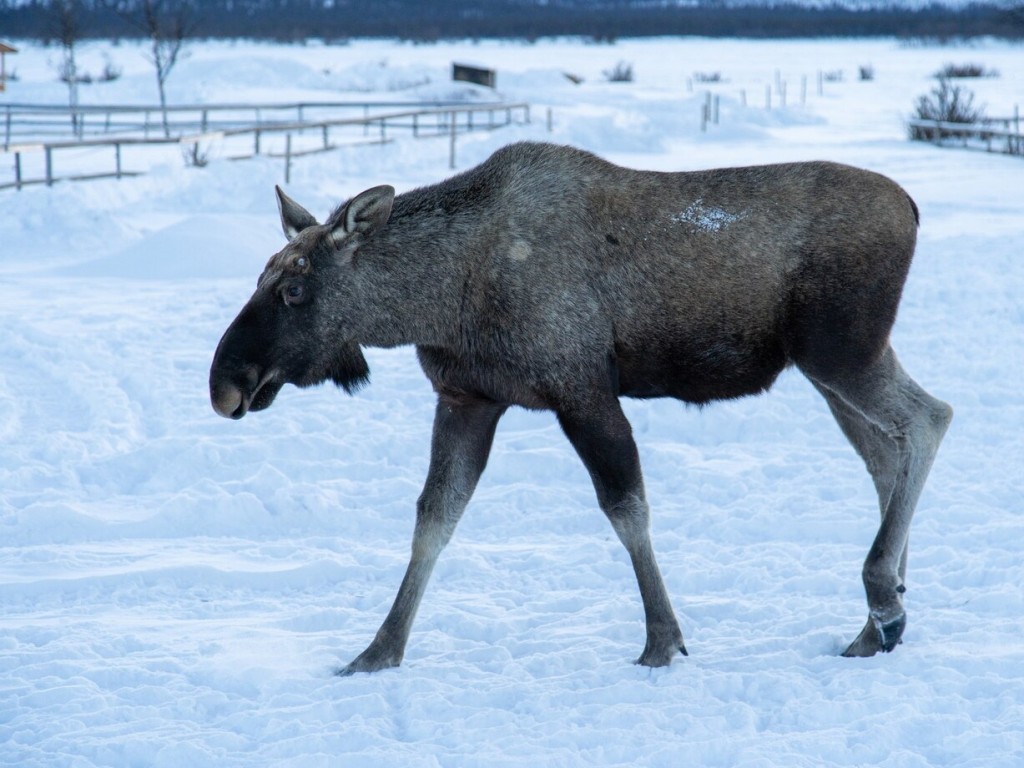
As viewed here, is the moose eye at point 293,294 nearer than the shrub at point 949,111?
Yes

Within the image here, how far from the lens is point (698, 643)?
495cm

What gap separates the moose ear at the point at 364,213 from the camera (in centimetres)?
472

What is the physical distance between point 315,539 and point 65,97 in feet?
131

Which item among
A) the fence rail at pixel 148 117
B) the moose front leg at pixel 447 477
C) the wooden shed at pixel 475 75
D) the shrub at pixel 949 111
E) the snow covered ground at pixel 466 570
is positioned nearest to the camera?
the snow covered ground at pixel 466 570

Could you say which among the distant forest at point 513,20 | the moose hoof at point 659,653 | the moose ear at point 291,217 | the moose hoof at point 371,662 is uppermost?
the distant forest at point 513,20

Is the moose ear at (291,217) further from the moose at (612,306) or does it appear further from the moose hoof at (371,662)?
the moose hoof at (371,662)

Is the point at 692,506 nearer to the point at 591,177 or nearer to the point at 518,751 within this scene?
the point at 591,177

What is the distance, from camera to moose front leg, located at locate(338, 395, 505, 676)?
498 centimetres

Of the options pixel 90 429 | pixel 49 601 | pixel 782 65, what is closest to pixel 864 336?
pixel 49 601

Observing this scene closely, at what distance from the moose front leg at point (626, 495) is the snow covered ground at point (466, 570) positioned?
0.12 m

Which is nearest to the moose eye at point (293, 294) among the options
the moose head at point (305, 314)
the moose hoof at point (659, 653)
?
the moose head at point (305, 314)

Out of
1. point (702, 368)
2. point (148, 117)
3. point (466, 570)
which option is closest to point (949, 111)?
point (148, 117)

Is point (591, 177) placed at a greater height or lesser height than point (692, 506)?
greater

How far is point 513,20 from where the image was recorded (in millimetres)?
143875
